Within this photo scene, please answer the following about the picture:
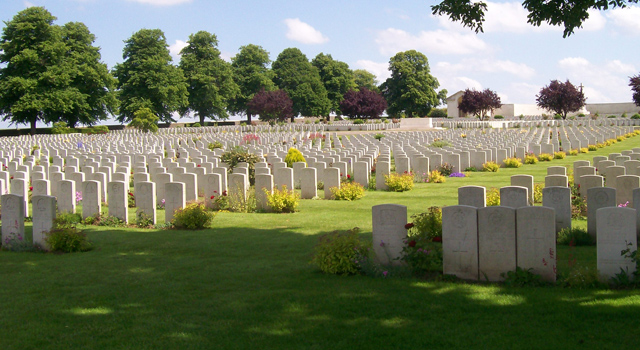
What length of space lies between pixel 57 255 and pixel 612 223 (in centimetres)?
810

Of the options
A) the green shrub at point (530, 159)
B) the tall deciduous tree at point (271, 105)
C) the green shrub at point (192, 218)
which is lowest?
the green shrub at point (192, 218)

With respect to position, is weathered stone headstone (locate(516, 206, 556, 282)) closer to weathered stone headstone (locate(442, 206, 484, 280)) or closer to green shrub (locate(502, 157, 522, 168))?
weathered stone headstone (locate(442, 206, 484, 280))

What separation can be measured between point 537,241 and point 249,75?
256 feet

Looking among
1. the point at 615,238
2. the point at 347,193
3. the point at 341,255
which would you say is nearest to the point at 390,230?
the point at 341,255

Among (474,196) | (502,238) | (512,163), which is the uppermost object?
(512,163)

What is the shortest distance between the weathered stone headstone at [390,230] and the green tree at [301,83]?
7698cm

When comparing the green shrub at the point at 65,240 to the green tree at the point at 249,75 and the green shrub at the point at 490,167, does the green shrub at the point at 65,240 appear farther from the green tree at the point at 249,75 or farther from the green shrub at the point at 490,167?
the green tree at the point at 249,75

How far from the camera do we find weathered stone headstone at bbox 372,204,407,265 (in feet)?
24.3

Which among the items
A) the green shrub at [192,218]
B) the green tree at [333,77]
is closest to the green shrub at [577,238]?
the green shrub at [192,218]

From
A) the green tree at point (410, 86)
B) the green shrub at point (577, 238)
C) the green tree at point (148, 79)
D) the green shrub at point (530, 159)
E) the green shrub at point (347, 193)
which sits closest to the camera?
the green shrub at point (577, 238)

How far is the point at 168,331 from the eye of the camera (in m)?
5.41

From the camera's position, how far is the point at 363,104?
84.4m

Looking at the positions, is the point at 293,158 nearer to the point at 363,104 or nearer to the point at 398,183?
the point at 398,183

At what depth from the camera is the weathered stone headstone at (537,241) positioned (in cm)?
671
